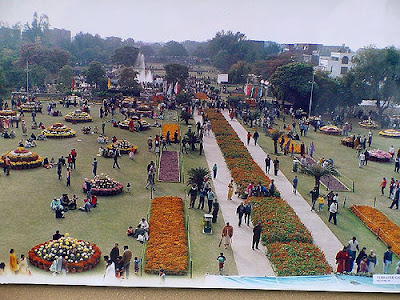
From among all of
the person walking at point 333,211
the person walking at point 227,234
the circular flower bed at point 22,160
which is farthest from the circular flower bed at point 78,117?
the person walking at point 227,234

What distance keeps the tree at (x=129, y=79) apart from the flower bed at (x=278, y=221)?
20.3 meters

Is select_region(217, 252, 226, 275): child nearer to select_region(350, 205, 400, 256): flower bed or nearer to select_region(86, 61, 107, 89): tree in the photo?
select_region(350, 205, 400, 256): flower bed

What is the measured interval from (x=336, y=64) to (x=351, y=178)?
82.5 ft

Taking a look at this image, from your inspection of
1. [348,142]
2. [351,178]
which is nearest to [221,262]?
[351,178]

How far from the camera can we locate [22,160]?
789 inches

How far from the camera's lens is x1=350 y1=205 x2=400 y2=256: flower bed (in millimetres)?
14734

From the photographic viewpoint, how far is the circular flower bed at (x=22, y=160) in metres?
19.7

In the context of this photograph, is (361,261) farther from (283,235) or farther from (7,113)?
(7,113)

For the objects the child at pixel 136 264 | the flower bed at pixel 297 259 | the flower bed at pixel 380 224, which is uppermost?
the flower bed at pixel 380 224

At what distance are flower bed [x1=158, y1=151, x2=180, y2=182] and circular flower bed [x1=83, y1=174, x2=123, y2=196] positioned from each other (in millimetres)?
2459

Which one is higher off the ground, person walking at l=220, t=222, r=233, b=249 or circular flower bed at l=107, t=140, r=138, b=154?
circular flower bed at l=107, t=140, r=138, b=154

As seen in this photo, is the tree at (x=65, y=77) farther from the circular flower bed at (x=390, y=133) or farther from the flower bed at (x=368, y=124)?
the circular flower bed at (x=390, y=133)

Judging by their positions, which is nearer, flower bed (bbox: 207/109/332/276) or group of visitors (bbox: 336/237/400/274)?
flower bed (bbox: 207/109/332/276)

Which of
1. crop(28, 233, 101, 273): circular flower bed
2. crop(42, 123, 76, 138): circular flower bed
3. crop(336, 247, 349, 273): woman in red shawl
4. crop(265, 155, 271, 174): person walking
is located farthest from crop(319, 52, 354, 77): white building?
crop(28, 233, 101, 273): circular flower bed
